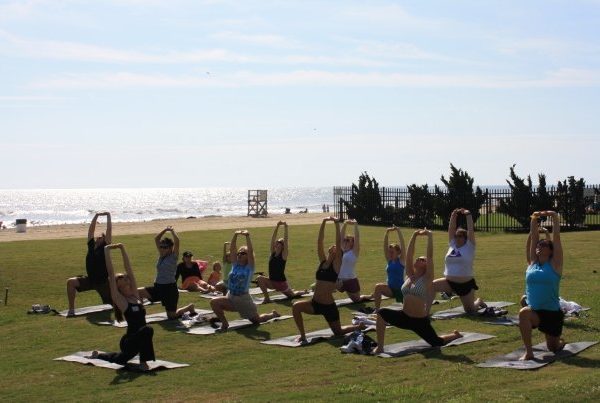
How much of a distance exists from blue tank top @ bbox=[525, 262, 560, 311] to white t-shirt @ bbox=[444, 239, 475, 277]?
351 centimetres

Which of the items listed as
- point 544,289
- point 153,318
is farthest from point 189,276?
point 544,289

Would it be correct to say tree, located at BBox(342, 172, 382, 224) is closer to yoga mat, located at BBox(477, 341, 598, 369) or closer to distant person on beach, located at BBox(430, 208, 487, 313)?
distant person on beach, located at BBox(430, 208, 487, 313)

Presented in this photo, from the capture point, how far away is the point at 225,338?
14.1 m

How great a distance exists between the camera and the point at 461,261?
15.1 m

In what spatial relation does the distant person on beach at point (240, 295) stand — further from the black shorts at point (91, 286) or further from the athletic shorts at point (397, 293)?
the black shorts at point (91, 286)

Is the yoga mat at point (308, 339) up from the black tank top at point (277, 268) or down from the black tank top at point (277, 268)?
down

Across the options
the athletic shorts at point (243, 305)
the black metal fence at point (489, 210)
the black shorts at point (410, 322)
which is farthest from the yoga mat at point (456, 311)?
the black metal fence at point (489, 210)

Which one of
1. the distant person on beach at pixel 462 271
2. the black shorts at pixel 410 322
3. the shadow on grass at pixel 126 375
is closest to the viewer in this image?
the shadow on grass at pixel 126 375

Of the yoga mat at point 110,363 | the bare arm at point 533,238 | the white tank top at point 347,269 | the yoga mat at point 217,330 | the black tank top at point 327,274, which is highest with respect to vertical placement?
the bare arm at point 533,238

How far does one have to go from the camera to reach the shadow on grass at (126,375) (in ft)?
37.8

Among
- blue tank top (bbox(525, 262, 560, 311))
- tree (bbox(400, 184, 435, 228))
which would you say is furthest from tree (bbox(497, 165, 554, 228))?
blue tank top (bbox(525, 262, 560, 311))

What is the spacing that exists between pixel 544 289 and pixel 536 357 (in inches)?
35.5

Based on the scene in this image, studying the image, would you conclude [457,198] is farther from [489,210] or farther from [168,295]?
[168,295]

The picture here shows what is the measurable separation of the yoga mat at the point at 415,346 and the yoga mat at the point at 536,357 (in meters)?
0.89
